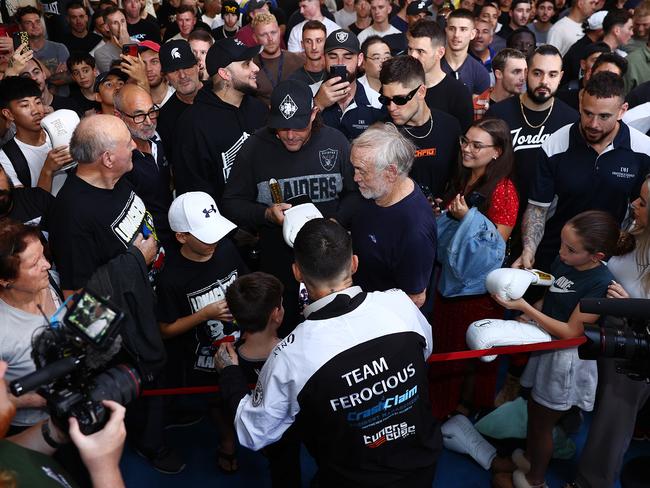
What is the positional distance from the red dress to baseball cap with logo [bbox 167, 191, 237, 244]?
137 centimetres

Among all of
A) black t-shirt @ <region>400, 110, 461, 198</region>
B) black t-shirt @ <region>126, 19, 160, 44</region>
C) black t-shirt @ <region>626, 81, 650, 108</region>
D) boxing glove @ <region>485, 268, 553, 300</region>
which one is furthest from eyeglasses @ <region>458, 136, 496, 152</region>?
black t-shirt @ <region>126, 19, 160, 44</region>

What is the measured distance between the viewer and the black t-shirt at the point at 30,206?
3305mm

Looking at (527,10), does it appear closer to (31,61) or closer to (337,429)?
(31,61)

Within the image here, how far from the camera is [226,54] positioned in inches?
159

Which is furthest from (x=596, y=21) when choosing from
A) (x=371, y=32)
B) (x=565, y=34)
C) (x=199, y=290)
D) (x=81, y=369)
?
(x=81, y=369)

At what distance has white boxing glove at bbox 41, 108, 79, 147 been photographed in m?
3.57

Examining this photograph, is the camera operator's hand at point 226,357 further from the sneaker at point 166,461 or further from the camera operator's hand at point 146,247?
the sneaker at point 166,461

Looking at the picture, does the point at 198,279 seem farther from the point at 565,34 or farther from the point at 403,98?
the point at 565,34

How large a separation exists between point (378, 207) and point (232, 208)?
3.05 ft

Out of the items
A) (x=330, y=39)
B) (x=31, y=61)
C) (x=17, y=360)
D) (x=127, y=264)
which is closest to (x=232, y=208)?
(x=127, y=264)

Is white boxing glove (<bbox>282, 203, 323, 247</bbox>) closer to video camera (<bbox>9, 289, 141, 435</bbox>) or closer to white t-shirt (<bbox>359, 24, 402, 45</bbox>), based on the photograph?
video camera (<bbox>9, 289, 141, 435</bbox>)

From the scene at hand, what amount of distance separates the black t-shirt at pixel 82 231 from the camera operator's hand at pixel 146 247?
0.22ft

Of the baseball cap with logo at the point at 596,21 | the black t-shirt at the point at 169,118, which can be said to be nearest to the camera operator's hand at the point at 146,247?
the black t-shirt at the point at 169,118

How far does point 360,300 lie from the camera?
2.16 meters
